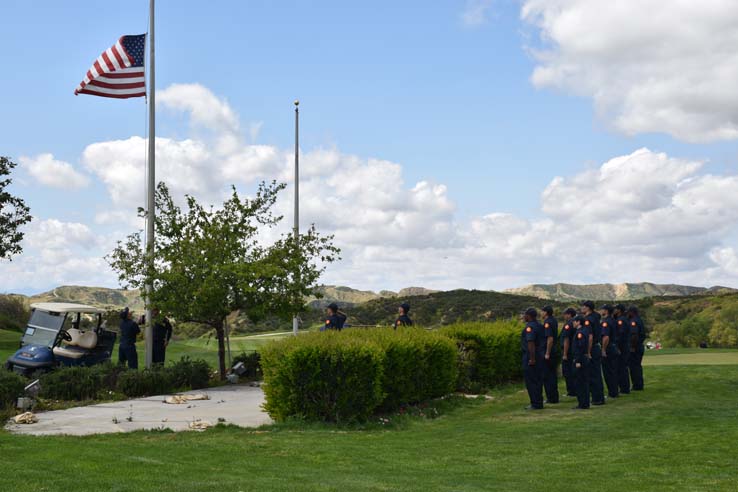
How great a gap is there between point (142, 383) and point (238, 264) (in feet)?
13.5

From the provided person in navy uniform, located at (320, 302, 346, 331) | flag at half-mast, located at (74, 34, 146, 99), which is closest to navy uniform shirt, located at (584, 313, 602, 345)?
person in navy uniform, located at (320, 302, 346, 331)

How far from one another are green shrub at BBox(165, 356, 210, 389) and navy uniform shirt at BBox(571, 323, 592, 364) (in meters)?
9.44

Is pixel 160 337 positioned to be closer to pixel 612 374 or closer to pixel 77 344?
pixel 77 344

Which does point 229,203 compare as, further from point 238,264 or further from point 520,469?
point 520,469

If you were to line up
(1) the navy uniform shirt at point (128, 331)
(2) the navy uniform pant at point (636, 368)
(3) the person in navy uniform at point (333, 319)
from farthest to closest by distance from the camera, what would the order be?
(1) the navy uniform shirt at point (128, 331)
(3) the person in navy uniform at point (333, 319)
(2) the navy uniform pant at point (636, 368)

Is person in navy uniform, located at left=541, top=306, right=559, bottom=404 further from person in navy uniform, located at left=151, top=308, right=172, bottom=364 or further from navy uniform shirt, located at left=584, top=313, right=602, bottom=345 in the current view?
person in navy uniform, located at left=151, top=308, right=172, bottom=364

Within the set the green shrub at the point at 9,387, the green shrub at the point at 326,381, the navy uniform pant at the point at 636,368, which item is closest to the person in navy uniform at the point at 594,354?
the navy uniform pant at the point at 636,368

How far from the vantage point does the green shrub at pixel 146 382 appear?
55.6 feet

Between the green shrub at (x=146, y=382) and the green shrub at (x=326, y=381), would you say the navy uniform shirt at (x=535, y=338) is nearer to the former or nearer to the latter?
the green shrub at (x=326, y=381)

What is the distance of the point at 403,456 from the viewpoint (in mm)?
10172

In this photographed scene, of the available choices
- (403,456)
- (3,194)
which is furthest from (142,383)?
(3,194)

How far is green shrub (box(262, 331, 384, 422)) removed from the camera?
42.7 ft

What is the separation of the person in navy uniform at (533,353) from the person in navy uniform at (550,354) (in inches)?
4.7

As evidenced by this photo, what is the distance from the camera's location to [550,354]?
14602mm
